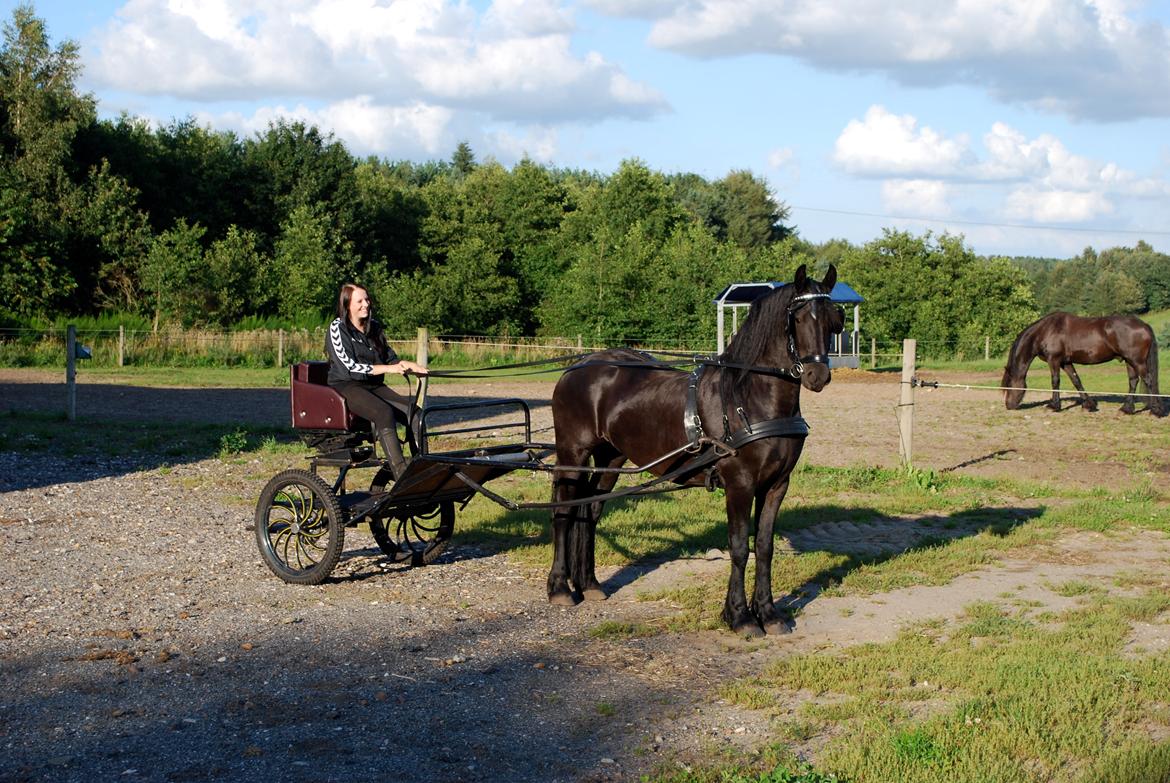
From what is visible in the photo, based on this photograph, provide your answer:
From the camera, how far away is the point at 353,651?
21.8ft

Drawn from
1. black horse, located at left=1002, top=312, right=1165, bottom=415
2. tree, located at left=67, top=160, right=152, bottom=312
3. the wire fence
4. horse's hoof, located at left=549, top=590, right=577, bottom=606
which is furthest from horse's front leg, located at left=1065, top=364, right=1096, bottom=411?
tree, located at left=67, top=160, right=152, bottom=312

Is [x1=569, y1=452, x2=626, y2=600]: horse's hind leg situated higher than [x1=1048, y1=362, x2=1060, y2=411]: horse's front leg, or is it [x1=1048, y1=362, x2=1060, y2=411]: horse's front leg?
[x1=1048, y1=362, x2=1060, y2=411]: horse's front leg

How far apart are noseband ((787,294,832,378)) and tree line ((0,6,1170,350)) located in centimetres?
3745

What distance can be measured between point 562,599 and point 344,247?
161 ft

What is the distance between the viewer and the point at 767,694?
590cm

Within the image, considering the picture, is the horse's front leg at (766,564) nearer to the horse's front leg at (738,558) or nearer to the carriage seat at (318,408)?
the horse's front leg at (738,558)

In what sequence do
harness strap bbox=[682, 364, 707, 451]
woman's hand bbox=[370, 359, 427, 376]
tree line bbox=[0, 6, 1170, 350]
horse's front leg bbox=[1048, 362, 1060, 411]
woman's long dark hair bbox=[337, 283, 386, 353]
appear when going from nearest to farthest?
harness strap bbox=[682, 364, 707, 451], woman's hand bbox=[370, 359, 427, 376], woman's long dark hair bbox=[337, 283, 386, 353], horse's front leg bbox=[1048, 362, 1060, 411], tree line bbox=[0, 6, 1170, 350]

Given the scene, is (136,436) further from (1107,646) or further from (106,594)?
(1107,646)

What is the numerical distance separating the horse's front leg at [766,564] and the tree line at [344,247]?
122ft

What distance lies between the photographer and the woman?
810cm

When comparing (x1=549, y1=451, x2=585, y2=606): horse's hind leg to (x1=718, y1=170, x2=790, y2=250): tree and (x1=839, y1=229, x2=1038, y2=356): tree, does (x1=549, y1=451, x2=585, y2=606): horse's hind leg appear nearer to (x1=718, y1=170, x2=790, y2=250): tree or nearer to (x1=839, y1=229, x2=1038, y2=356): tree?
(x1=839, y1=229, x2=1038, y2=356): tree

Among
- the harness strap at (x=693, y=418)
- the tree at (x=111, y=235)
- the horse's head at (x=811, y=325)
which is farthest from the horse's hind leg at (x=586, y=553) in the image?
the tree at (x=111, y=235)

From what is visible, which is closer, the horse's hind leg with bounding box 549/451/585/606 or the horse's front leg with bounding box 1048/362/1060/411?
the horse's hind leg with bounding box 549/451/585/606

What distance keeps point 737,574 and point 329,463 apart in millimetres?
3405
